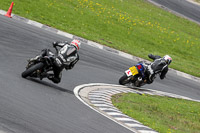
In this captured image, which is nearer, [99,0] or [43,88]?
[43,88]

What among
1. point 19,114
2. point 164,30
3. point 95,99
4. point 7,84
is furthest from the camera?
point 164,30

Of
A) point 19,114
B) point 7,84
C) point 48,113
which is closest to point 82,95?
point 7,84

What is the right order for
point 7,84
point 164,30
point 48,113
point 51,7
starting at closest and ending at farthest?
point 48,113
point 7,84
point 51,7
point 164,30

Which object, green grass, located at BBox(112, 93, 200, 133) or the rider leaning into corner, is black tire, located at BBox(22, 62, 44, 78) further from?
green grass, located at BBox(112, 93, 200, 133)

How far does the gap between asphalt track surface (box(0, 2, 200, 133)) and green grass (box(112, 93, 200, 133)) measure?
1.44 metres

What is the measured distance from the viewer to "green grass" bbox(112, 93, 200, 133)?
409 inches

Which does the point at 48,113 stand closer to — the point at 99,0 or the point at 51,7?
the point at 51,7

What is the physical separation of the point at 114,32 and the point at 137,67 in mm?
9928

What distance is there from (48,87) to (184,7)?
96.9 ft

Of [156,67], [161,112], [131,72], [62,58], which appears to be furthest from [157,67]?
[62,58]

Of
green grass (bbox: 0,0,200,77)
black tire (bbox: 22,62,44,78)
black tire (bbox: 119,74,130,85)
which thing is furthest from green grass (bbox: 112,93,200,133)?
green grass (bbox: 0,0,200,77)

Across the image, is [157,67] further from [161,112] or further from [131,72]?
[161,112]

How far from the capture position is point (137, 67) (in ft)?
49.6

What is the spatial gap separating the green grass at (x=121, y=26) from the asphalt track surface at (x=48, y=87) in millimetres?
3265
